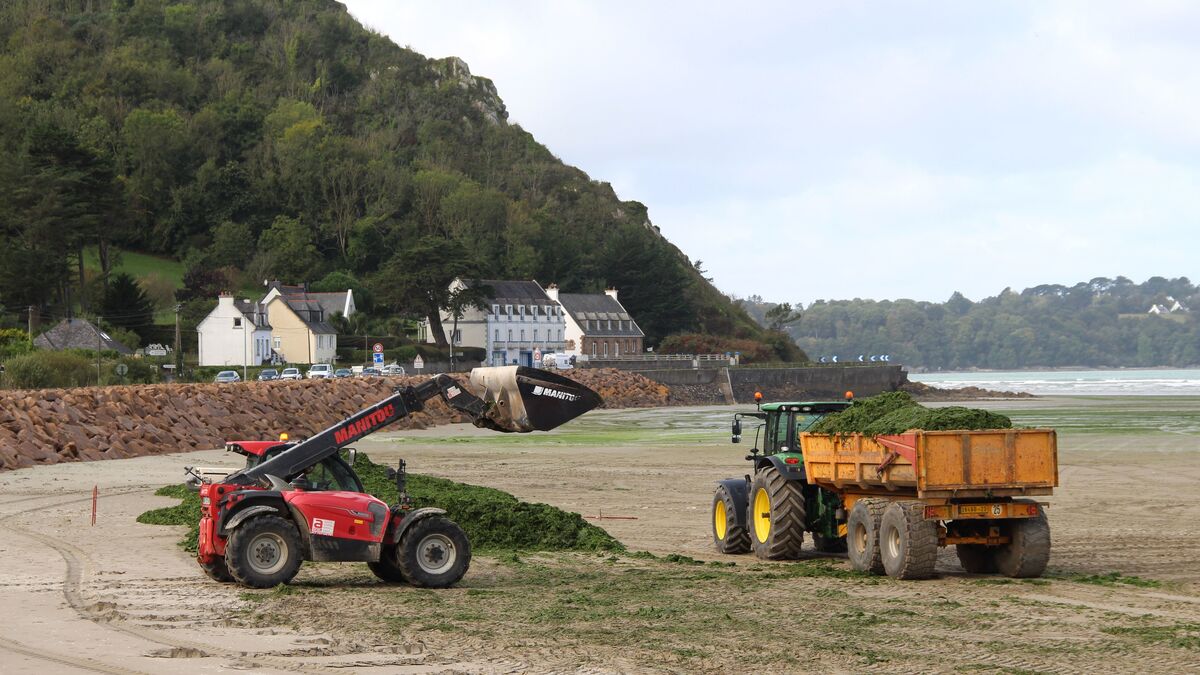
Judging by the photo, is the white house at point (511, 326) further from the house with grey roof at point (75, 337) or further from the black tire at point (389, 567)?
the black tire at point (389, 567)

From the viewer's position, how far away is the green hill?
107062mm

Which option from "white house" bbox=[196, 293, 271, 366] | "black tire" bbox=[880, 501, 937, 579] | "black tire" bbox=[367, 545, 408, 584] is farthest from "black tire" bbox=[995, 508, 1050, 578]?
"white house" bbox=[196, 293, 271, 366]

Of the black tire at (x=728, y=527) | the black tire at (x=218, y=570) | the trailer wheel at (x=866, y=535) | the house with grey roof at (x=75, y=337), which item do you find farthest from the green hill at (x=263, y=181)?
the trailer wheel at (x=866, y=535)

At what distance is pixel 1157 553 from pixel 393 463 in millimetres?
22326

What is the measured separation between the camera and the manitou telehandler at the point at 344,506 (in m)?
14.7

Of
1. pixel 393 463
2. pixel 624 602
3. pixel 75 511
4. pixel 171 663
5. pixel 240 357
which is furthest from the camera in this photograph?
pixel 240 357

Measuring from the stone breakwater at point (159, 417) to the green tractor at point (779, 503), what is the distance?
9764mm

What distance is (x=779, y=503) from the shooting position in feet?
59.2

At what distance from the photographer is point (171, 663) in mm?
10867

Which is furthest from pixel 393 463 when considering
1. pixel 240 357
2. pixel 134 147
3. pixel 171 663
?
pixel 134 147

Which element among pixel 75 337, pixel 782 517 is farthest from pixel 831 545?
pixel 75 337

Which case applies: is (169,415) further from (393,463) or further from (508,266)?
(508,266)

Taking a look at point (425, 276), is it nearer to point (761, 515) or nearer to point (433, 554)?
point (761, 515)

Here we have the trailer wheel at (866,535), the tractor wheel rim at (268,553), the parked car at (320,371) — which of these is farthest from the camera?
the parked car at (320,371)
